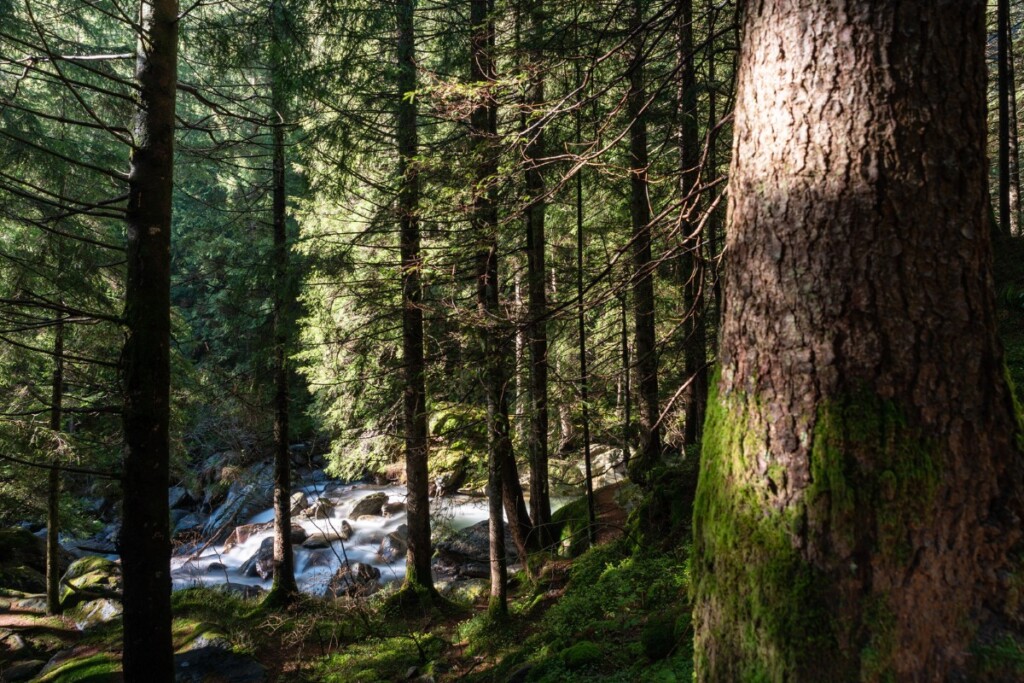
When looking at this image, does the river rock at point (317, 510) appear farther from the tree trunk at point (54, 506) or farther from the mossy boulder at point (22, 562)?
the tree trunk at point (54, 506)

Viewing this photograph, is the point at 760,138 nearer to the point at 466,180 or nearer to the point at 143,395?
the point at 143,395

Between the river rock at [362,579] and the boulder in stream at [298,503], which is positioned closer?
the river rock at [362,579]

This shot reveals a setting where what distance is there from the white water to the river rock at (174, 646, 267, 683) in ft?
14.3

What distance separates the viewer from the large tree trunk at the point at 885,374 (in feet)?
6.12

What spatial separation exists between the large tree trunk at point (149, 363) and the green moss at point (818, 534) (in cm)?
376

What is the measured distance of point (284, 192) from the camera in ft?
36.1

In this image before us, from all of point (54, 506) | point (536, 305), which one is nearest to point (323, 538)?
point (54, 506)

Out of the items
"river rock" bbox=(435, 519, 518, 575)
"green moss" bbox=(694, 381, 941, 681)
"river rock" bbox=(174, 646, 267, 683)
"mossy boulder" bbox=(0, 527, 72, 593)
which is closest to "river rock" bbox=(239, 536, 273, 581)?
"mossy boulder" bbox=(0, 527, 72, 593)

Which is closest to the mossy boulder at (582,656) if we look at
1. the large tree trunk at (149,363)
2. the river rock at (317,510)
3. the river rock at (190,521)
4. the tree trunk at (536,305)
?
the tree trunk at (536,305)

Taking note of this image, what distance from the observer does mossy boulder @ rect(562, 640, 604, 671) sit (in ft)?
14.5

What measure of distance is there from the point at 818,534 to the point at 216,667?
758cm

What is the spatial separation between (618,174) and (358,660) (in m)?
7.12

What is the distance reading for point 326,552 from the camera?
47.2 ft

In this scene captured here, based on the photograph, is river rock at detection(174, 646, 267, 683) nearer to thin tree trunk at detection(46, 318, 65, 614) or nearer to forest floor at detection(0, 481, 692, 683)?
forest floor at detection(0, 481, 692, 683)
